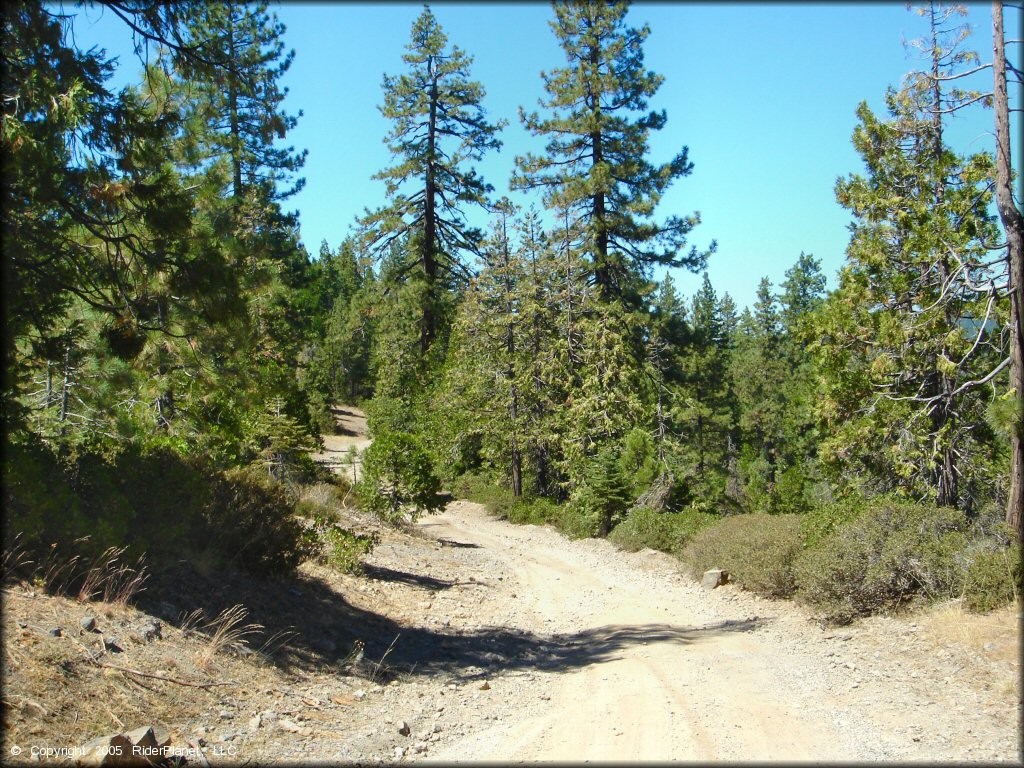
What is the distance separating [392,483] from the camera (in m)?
17.9

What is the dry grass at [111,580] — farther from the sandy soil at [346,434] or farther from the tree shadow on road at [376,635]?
the sandy soil at [346,434]

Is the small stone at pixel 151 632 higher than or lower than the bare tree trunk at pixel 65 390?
lower

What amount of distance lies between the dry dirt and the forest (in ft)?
2.53

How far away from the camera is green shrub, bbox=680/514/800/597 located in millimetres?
10992

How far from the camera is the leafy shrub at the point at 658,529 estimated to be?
622 inches

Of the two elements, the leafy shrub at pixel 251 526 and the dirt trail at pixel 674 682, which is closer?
the dirt trail at pixel 674 682

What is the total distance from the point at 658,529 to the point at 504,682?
992 cm

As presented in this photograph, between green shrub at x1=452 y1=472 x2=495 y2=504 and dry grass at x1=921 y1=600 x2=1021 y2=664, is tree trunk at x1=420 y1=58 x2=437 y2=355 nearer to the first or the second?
green shrub at x1=452 y1=472 x2=495 y2=504

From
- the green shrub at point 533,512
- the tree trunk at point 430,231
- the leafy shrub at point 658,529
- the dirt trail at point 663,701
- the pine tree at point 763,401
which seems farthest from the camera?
the pine tree at point 763,401

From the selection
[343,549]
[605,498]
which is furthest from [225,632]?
[605,498]

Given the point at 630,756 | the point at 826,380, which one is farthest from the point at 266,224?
the point at 630,756

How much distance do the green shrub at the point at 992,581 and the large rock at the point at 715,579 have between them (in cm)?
479

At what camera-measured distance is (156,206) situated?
689 centimetres

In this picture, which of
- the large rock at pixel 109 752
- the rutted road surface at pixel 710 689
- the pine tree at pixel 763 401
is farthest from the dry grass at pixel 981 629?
the pine tree at pixel 763 401
